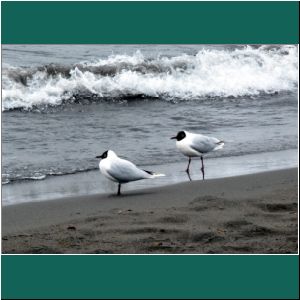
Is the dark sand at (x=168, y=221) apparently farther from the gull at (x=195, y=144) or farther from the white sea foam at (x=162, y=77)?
the white sea foam at (x=162, y=77)

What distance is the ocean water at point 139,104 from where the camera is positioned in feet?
22.5

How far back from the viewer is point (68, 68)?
7.14m

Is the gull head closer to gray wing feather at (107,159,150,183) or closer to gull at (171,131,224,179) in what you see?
gray wing feather at (107,159,150,183)

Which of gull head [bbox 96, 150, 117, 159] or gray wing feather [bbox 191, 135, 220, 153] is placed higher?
gray wing feather [bbox 191, 135, 220, 153]

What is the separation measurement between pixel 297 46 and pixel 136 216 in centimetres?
185

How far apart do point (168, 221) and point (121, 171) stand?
1.01 meters

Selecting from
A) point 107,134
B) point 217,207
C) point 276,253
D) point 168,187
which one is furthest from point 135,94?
point 276,253

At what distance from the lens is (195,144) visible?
7.54 m

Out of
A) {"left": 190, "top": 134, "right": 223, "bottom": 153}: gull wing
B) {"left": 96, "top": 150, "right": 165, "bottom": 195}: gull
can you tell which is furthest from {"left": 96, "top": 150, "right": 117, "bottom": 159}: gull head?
{"left": 190, "top": 134, "right": 223, "bottom": 153}: gull wing

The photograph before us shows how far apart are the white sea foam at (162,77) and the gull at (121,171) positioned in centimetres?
79

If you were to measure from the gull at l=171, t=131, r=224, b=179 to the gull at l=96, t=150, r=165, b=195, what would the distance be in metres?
0.62

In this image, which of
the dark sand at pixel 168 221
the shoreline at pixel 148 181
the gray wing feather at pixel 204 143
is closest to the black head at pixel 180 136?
the gray wing feather at pixel 204 143

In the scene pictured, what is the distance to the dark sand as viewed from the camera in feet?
18.6

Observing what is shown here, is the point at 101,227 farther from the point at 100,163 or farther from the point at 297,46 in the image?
the point at 297,46
